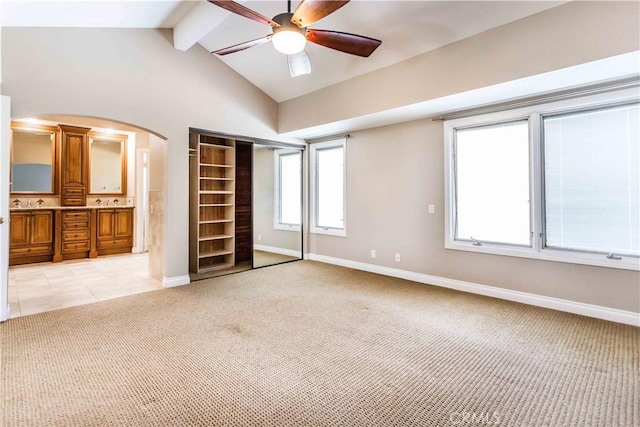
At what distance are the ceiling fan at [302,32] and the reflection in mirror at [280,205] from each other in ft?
10.1

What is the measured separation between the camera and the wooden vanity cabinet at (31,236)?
18.1 feet

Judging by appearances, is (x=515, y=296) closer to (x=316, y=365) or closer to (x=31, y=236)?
(x=316, y=365)

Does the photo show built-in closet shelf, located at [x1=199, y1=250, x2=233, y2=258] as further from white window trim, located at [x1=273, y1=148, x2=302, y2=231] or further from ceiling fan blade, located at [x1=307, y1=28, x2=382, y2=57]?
ceiling fan blade, located at [x1=307, y1=28, x2=382, y2=57]

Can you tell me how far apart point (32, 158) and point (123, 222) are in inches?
74.3

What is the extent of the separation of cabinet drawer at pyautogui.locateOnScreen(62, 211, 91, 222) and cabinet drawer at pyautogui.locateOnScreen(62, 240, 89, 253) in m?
0.46

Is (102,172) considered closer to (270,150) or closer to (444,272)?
(270,150)

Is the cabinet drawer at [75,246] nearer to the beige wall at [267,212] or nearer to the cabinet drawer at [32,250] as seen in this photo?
the cabinet drawer at [32,250]

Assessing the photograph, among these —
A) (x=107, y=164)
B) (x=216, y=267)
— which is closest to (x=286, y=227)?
(x=216, y=267)

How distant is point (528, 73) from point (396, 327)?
2752 millimetres

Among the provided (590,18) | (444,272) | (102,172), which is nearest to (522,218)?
(444,272)

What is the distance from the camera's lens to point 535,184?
369 cm

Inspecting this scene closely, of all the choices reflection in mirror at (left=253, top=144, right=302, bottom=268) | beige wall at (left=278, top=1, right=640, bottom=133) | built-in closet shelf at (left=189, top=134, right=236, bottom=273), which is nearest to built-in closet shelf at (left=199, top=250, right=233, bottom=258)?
built-in closet shelf at (left=189, top=134, right=236, bottom=273)

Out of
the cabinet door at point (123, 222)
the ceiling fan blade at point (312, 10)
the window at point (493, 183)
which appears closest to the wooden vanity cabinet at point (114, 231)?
the cabinet door at point (123, 222)

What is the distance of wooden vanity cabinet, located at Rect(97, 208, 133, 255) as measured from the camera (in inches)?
257
